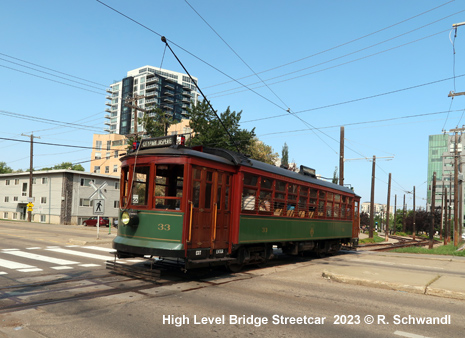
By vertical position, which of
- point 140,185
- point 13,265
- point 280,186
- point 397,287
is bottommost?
point 13,265

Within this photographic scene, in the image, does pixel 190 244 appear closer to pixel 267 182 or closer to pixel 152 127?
pixel 267 182

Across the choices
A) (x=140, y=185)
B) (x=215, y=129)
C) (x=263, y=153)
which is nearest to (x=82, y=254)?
(x=140, y=185)

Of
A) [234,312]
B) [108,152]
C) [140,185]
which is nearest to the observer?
[234,312]

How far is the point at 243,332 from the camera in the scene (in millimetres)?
5449

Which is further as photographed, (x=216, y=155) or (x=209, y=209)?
(x=216, y=155)

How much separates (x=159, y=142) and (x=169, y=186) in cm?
113

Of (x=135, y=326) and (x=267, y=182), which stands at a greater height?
(x=267, y=182)

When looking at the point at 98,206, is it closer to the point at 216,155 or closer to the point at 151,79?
the point at 216,155

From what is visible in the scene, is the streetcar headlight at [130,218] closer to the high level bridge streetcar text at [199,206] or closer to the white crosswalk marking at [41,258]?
the high level bridge streetcar text at [199,206]

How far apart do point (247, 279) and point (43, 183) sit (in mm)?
45604

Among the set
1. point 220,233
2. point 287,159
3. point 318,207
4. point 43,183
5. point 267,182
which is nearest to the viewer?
point 220,233

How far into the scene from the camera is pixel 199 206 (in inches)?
358

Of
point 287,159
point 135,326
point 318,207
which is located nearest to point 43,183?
point 287,159

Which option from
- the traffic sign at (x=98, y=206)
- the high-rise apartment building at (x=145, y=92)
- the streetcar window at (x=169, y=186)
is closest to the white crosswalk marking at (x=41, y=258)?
the streetcar window at (x=169, y=186)
